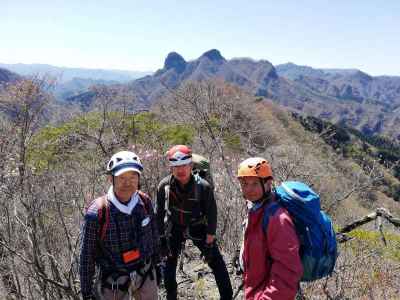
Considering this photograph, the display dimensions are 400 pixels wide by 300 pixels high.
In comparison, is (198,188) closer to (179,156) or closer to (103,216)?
(179,156)

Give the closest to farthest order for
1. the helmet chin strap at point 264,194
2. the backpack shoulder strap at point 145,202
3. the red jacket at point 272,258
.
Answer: the red jacket at point 272,258, the helmet chin strap at point 264,194, the backpack shoulder strap at point 145,202

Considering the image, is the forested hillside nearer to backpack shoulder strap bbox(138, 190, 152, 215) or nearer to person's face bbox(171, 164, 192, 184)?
backpack shoulder strap bbox(138, 190, 152, 215)

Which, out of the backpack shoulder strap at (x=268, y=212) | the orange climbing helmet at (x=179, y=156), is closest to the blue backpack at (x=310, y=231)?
the backpack shoulder strap at (x=268, y=212)

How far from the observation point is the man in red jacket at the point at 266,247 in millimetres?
2502

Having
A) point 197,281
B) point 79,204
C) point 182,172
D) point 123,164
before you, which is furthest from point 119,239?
point 197,281

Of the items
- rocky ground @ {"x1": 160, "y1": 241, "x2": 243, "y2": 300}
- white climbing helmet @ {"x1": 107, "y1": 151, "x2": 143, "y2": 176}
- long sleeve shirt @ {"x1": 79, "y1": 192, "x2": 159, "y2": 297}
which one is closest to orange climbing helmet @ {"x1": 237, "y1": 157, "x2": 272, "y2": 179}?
white climbing helmet @ {"x1": 107, "y1": 151, "x2": 143, "y2": 176}

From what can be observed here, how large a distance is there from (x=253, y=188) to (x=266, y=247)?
1.41 feet

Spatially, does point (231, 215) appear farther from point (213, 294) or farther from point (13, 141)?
point (13, 141)

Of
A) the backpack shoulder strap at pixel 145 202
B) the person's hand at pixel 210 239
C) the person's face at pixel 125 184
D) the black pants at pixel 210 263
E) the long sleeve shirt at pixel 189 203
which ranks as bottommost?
the black pants at pixel 210 263

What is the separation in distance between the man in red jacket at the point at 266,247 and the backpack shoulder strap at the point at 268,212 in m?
0.03

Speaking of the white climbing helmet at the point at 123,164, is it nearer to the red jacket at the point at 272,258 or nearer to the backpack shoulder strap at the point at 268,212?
the red jacket at the point at 272,258

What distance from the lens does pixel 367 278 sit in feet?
16.9

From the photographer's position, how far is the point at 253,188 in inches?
114

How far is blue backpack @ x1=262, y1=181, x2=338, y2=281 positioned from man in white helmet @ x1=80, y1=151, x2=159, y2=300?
122cm
